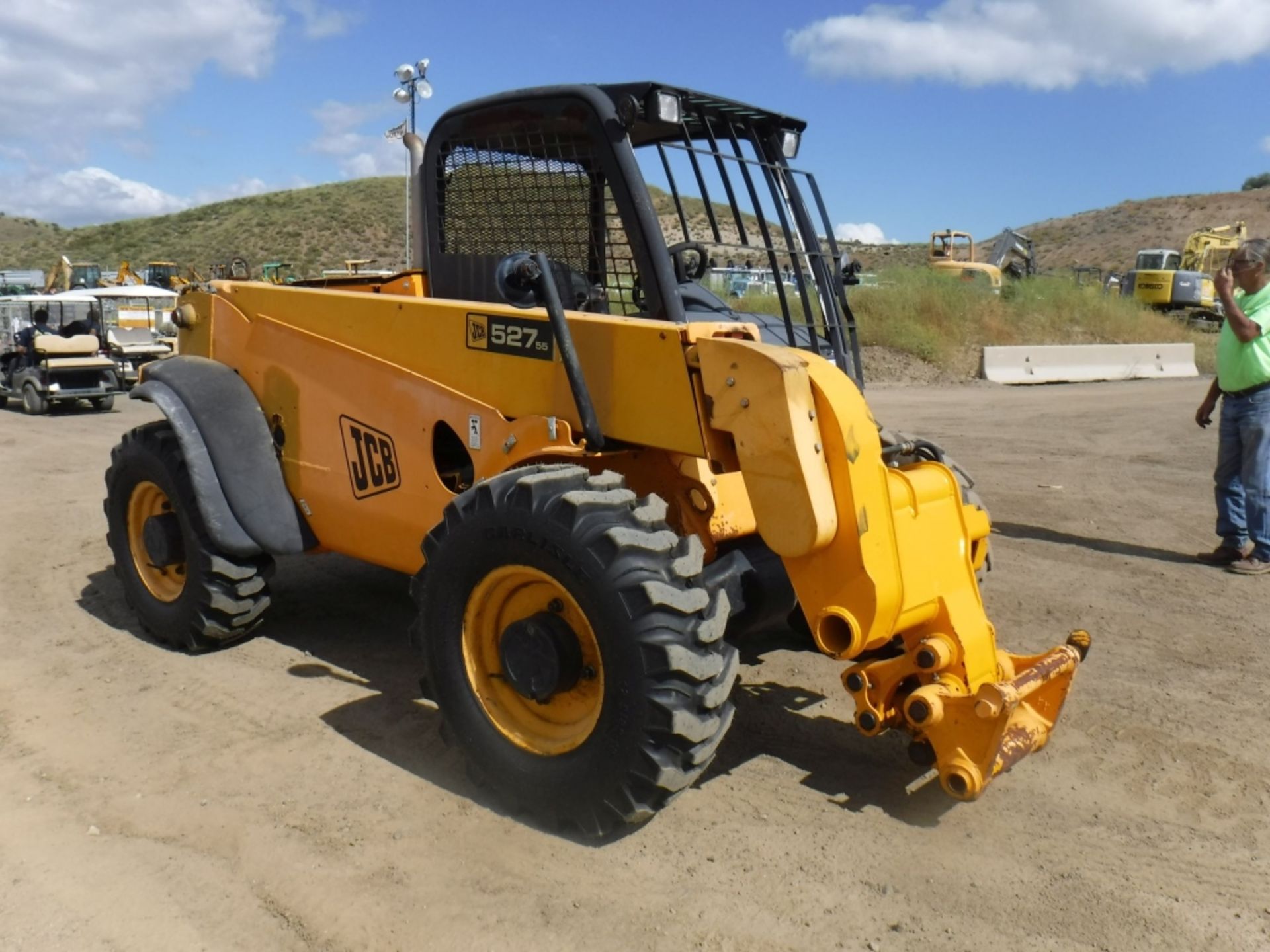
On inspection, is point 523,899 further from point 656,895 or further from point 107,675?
point 107,675

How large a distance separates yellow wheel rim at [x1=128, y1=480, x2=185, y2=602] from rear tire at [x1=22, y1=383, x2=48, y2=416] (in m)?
12.9

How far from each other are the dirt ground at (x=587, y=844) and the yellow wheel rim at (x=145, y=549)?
319 millimetres

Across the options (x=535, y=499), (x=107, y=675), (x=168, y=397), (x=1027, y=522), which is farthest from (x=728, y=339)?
(x=1027, y=522)

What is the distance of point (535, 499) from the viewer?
3.36 m

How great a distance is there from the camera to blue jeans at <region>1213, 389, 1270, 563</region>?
6.47 m

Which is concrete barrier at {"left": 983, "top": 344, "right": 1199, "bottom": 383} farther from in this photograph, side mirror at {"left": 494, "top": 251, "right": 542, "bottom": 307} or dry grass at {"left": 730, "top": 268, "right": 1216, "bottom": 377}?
side mirror at {"left": 494, "top": 251, "right": 542, "bottom": 307}

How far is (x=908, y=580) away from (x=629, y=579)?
A: 918 millimetres

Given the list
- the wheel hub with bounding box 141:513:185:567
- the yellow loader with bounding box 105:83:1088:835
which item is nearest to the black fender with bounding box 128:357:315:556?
the yellow loader with bounding box 105:83:1088:835

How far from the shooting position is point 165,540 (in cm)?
512

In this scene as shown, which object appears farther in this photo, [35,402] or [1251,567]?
[35,402]

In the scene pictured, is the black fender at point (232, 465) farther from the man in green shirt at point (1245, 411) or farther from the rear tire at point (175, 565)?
the man in green shirt at point (1245, 411)

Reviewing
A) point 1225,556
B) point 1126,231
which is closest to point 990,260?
point 1225,556

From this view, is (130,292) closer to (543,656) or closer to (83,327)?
(83,327)

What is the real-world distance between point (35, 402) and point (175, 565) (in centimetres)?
1344
